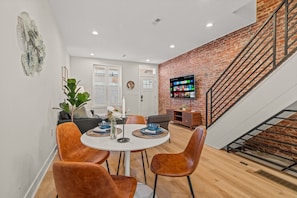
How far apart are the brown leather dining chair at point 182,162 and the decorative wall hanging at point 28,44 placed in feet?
5.91

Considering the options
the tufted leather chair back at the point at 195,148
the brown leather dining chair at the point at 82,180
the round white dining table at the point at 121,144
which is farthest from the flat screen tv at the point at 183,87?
the brown leather dining chair at the point at 82,180

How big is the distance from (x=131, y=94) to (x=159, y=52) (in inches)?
101

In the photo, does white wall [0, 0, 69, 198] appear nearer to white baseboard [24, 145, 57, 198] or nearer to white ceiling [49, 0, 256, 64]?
white baseboard [24, 145, 57, 198]

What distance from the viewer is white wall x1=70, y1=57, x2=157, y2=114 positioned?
6.43 m

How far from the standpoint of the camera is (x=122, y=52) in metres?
5.77

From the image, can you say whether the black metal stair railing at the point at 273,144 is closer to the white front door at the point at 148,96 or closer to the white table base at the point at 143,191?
the white table base at the point at 143,191

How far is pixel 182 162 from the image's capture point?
5.39 ft

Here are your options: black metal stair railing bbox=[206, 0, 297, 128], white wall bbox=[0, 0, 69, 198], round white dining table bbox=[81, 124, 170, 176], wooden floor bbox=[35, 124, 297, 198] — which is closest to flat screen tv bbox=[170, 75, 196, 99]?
black metal stair railing bbox=[206, 0, 297, 128]

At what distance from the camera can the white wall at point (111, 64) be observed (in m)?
6.43

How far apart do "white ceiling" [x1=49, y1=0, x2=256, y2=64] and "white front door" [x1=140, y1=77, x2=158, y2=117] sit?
2.72 meters

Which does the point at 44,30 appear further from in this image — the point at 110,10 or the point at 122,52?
the point at 122,52

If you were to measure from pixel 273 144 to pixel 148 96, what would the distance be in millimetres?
5443

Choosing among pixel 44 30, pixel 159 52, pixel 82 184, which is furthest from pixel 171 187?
pixel 159 52

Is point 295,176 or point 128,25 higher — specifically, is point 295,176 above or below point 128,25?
below
